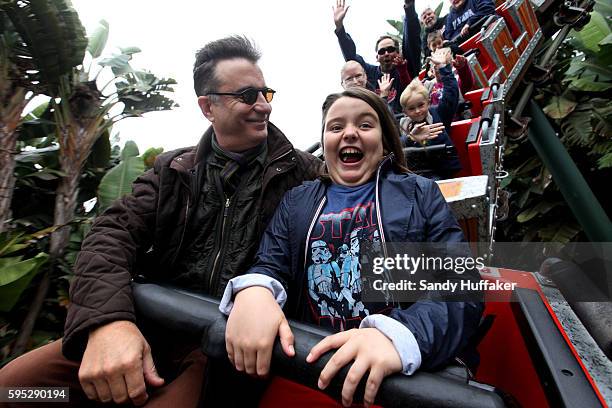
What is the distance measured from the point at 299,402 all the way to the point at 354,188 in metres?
0.56

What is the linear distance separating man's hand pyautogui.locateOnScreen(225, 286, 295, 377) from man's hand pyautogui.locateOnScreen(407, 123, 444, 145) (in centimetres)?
191

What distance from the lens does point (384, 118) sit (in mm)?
1109

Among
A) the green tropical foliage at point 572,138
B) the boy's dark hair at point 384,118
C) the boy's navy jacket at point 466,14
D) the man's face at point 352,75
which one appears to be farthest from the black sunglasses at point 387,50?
the boy's dark hair at point 384,118

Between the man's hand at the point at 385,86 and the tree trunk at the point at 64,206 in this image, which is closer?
Answer: the tree trunk at the point at 64,206

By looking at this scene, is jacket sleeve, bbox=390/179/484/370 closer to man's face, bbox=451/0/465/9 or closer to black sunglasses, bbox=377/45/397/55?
black sunglasses, bbox=377/45/397/55

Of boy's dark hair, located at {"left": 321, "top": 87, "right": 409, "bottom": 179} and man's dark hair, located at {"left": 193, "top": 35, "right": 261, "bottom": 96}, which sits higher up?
man's dark hair, located at {"left": 193, "top": 35, "right": 261, "bottom": 96}

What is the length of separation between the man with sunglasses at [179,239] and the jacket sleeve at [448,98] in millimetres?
1727

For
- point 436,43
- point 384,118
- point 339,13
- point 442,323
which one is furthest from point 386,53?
point 442,323

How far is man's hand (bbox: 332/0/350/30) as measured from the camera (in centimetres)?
352

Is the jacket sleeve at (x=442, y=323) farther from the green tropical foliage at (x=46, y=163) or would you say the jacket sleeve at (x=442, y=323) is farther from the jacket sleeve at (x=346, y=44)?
the jacket sleeve at (x=346, y=44)

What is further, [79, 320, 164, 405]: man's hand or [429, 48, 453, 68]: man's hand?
[429, 48, 453, 68]: man's hand

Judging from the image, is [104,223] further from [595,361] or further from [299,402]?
[595,361]

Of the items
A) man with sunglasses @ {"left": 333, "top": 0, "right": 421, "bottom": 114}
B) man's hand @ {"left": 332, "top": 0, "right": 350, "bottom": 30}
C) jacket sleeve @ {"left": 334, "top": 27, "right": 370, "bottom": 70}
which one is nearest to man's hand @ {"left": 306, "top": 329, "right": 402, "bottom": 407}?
man with sunglasses @ {"left": 333, "top": 0, "right": 421, "bottom": 114}

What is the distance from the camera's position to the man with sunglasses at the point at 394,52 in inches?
142
